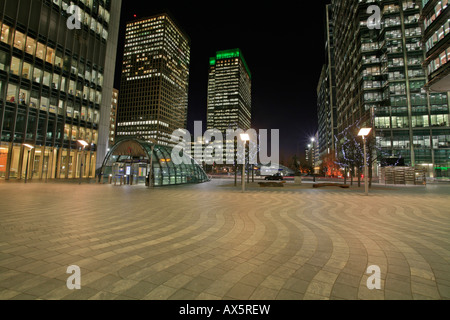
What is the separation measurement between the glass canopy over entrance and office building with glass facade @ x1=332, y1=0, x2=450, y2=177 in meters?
49.9

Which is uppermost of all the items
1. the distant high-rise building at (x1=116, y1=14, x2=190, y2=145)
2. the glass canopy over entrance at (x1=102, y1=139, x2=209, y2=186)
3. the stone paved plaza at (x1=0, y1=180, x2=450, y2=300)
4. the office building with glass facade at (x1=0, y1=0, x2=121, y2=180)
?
the distant high-rise building at (x1=116, y1=14, x2=190, y2=145)

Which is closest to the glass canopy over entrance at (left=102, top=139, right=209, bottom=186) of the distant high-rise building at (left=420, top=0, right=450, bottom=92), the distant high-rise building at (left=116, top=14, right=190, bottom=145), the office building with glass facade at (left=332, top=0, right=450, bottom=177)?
the distant high-rise building at (left=420, top=0, right=450, bottom=92)

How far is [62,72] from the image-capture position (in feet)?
109

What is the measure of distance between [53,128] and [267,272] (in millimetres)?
38536

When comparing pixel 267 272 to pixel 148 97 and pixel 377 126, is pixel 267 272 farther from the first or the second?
pixel 148 97

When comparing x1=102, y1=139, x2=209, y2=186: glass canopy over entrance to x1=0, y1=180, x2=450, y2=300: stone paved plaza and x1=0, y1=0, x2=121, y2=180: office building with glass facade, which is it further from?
x1=0, y1=180, x2=450, y2=300: stone paved plaza

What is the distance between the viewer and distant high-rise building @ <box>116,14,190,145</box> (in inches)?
6250

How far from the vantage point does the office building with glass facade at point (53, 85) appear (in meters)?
26.9

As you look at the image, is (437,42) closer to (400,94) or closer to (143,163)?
(143,163)

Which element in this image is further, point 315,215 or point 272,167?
point 272,167

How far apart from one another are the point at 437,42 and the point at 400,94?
49.3 metres

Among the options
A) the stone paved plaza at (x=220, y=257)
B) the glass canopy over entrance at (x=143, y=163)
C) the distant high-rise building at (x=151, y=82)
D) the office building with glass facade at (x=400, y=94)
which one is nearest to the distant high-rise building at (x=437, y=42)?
the stone paved plaza at (x=220, y=257)
